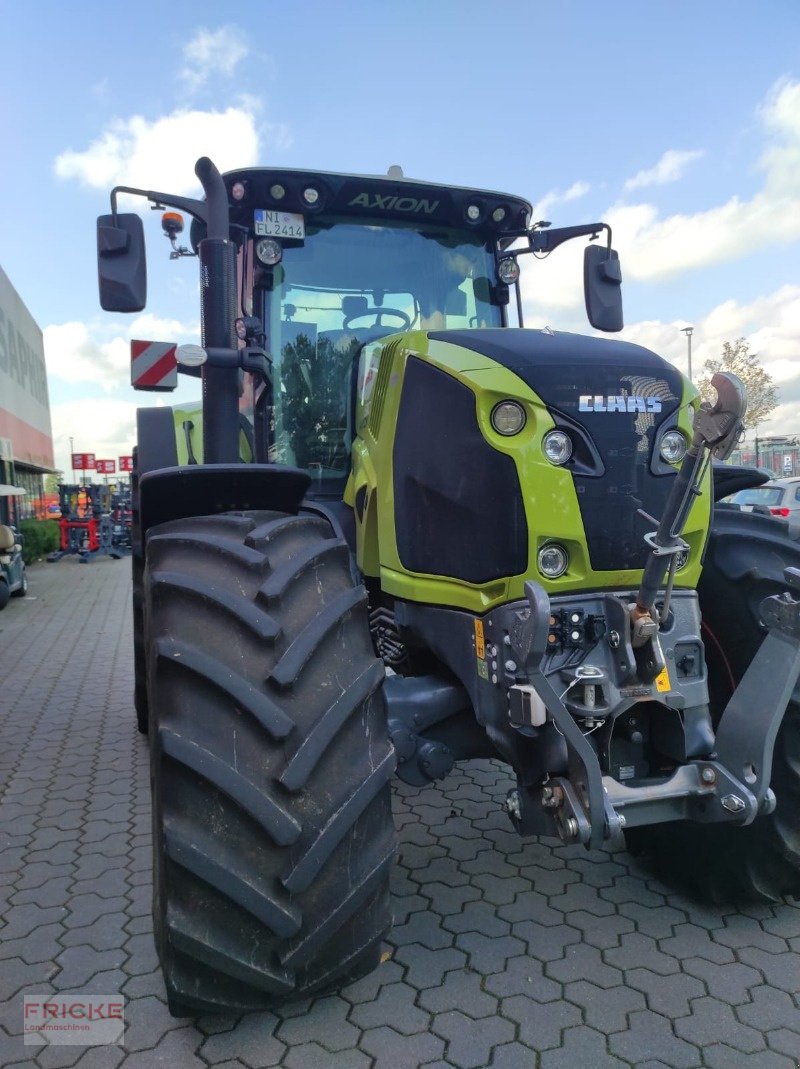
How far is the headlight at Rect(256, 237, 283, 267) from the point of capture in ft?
11.1

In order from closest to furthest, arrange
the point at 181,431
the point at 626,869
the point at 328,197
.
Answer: the point at 626,869, the point at 328,197, the point at 181,431

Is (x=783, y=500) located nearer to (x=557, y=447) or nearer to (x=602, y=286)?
(x=602, y=286)

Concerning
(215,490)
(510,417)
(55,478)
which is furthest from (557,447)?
(55,478)

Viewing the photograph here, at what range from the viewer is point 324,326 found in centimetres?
351

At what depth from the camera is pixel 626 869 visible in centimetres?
319

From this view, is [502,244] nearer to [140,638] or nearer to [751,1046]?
[140,638]

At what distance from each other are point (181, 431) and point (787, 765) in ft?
10.7

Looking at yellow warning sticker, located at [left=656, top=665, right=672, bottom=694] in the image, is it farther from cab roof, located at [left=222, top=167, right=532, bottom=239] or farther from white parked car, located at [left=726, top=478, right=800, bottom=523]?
white parked car, located at [left=726, top=478, right=800, bottom=523]

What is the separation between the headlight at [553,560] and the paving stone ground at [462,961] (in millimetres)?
1245

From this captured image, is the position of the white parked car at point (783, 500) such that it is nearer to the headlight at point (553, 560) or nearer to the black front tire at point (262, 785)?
the headlight at point (553, 560)

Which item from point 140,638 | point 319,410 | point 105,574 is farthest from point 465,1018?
point 105,574

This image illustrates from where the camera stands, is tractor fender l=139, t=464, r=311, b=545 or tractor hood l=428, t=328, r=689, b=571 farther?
tractor fender l=139, t=464, r=311, b=545

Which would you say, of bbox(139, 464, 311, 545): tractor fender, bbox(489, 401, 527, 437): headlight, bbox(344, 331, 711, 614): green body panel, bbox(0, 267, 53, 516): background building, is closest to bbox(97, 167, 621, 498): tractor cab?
bbox(344, 331, 711, 614): green body panel

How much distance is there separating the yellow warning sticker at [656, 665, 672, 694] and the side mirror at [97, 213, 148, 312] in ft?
7.41
